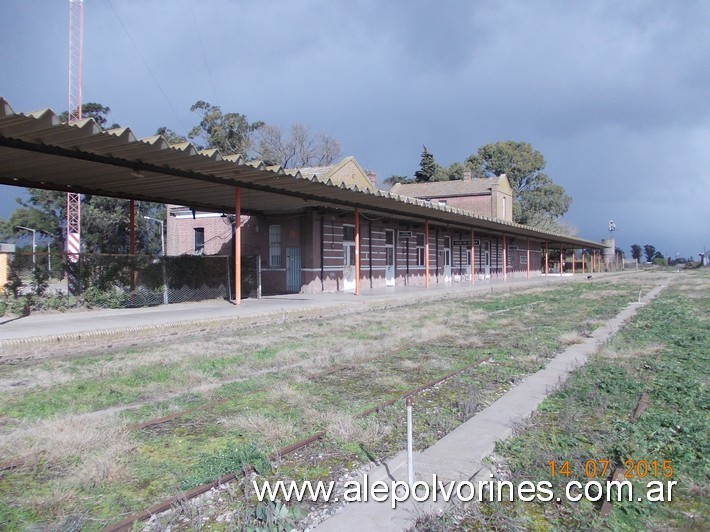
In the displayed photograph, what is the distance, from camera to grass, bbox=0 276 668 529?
4309 millimetres

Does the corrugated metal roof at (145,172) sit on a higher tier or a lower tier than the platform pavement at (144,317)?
higher

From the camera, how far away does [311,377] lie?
804 centimetres

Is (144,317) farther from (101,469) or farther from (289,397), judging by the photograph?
(101,469)

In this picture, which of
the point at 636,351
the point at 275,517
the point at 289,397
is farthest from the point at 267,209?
the point at 275,517

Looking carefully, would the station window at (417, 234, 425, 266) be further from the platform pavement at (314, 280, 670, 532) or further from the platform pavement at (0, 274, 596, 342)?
the platform pavement at (314, 280, 670, 532)

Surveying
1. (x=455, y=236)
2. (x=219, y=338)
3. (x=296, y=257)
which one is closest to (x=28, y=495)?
(x=219, y=338)

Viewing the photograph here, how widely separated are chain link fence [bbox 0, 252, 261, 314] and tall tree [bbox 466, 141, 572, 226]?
62651mm

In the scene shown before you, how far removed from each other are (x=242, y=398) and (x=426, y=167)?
235 ft

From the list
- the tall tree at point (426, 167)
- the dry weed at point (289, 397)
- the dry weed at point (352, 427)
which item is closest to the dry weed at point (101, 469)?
the dry weed at point (352, 427)

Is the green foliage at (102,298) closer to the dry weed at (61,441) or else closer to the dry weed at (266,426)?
the dry weed at (61,441)

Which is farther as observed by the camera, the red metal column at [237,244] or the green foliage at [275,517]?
the red metal column at [237,244]

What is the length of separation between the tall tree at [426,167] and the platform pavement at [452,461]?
227 ft

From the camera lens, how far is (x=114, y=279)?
17.2 metres

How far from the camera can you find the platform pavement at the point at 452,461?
3584 mm
